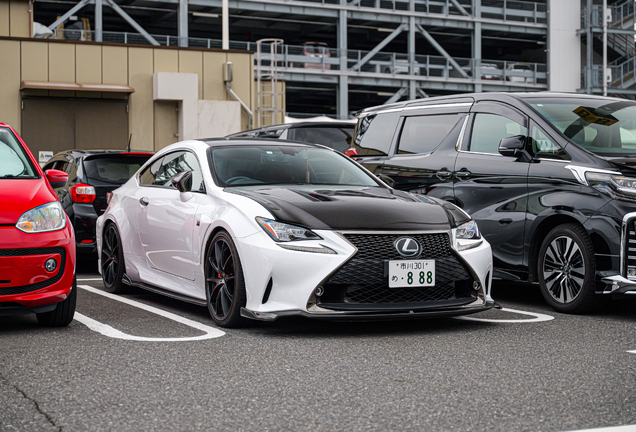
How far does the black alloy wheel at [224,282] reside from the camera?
565cm

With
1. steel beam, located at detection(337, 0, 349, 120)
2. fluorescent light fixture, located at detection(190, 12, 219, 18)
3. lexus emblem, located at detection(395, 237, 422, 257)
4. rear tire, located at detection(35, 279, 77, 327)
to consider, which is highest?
fluorescent light fixture, located at detection(190, 12, 219, 18)

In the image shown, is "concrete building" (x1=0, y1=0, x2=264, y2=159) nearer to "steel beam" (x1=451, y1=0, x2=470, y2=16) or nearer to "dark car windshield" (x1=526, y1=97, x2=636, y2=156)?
"dark car windshield" (x1=526, y1=97, x2=636, y2=156)

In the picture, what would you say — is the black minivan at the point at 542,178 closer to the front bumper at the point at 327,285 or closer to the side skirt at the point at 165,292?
the front bumper at the point at 327,285

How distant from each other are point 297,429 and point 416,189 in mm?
4995

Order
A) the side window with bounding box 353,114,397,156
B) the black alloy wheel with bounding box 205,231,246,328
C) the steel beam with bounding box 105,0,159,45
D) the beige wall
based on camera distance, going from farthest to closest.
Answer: the steel beam with bounding box 105,0,159,45 < the beige wall < the side window with bounding box 353,114,397,156 < the black alloy wheel with bounding box 205,231,246,328

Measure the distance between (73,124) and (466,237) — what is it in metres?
17.6

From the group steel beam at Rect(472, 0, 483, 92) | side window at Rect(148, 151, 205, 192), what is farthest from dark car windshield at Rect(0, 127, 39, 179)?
steel beam at Rect(472, 0, 483, 92)

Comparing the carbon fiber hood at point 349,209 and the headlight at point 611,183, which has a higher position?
the headlight at point 611,183

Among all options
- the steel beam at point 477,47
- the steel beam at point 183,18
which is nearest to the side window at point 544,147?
the steel beam at point 183,18

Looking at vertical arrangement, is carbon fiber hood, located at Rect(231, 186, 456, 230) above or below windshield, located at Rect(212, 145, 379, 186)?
below

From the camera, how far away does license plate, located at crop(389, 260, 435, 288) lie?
5508 millimetres

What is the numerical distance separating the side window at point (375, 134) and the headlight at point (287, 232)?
3.47m

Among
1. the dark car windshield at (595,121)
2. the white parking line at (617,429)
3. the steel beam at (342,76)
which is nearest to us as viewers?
the white parking line at (617,429)

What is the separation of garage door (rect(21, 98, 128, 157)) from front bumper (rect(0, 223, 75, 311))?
53.5 feet
